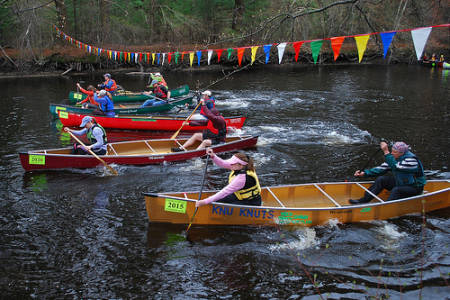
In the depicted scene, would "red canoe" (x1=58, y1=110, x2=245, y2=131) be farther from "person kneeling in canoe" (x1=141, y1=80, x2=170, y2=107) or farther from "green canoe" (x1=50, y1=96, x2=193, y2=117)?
"person kneeling in canoe" (x1=141, y1=80, x2=170, y2=107)

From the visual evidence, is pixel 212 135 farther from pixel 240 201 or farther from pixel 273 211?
pixel 273 211

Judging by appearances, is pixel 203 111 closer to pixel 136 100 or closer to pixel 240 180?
pixel 240 180

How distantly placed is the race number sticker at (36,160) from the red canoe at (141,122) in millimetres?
4281

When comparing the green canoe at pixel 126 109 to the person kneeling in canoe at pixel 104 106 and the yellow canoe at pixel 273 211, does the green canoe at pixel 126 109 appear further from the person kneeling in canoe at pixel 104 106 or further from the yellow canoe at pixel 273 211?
the yellow canoe at pixel 273 211

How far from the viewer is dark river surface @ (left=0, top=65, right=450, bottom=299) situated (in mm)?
6172

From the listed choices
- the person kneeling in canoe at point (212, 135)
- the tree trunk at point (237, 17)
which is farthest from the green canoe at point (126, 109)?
the tree trunk at point (237, 17)

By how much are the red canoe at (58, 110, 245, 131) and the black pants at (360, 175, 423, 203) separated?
695 cm

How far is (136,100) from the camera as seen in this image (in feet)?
62.7

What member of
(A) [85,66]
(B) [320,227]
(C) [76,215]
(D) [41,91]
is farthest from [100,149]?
(A) [85,66]

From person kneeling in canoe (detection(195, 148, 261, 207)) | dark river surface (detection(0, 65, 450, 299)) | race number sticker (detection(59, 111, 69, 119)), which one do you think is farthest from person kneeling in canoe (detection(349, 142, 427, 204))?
race number sticker (detection(59, 111, 69, 119))

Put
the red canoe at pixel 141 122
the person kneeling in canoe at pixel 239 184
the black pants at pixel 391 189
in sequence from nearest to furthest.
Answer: the person kneeling in canoe at pixel 239 184
the black pants at pixel 391 189
the red canoe at pixel 141 122

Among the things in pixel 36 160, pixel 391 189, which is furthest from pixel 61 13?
pixel 391 189

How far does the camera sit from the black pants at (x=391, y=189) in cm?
791

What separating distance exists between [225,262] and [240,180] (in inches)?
57.5
